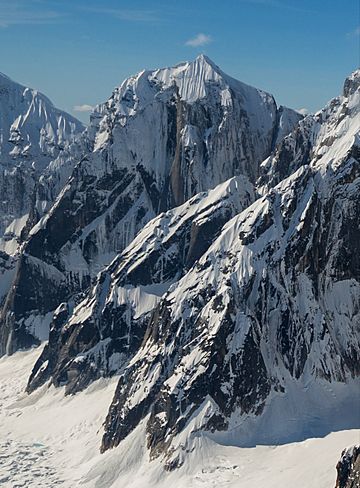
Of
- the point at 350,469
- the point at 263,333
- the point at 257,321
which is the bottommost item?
the point at 350,469

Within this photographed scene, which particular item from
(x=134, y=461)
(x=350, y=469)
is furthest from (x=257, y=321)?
(x=350, y=469)

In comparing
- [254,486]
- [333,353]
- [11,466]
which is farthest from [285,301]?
[11,466]

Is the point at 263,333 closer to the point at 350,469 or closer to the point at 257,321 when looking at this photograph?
the point at 257,321

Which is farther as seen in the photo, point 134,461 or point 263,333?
point 263,333

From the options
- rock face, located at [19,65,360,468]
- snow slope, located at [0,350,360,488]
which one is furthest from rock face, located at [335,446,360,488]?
rock face, located at [19,65,360,468]

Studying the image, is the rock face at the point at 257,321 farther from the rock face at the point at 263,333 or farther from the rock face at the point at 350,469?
the rock face at the point at 350,469

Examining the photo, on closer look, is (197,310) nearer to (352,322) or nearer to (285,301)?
(285,301)

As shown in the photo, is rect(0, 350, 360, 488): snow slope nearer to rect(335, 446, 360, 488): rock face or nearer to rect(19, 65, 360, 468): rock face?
rect(19, 65, 360, 468): rock face

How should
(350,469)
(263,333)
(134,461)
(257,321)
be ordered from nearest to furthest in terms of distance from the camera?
1. (350,469)
2. (134,461)
3. (257,321)
4. (263,333)
